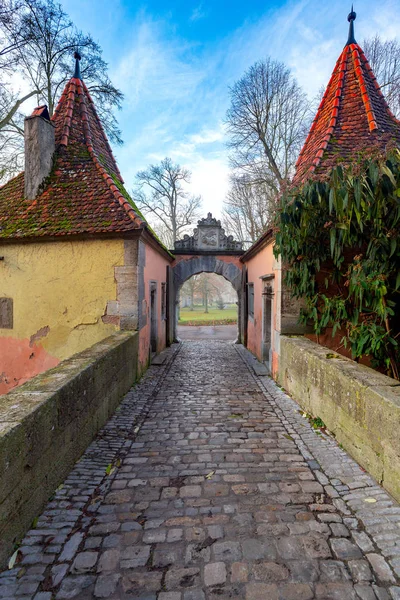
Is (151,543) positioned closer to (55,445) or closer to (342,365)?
(55,445)

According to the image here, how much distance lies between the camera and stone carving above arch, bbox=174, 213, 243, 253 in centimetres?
1250

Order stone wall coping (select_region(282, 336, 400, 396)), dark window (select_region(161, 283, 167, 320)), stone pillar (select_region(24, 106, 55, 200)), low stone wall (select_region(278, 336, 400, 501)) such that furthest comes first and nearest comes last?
1. dark window (select_region(161, 283, 167, 320))
2. stone pillar (select_region(24, 106, 55, 200))
3. stone wall coping (select_region(282, 336, 400, 396))
4. low stone wall (select_region(278, 336, 400, 501))

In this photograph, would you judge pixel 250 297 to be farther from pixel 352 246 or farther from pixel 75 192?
pixel 75 192

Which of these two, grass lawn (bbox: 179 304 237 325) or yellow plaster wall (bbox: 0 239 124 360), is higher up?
yellow plaster wall (bbox: 0 239 124 360)

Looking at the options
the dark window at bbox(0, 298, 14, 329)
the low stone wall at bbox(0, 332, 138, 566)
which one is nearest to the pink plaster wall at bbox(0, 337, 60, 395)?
the dark window at bbox(0, 298, 14, 329)

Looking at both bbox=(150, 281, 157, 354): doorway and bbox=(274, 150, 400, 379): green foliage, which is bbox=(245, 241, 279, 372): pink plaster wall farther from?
bbox=(150, 281, 157, 354): doorway

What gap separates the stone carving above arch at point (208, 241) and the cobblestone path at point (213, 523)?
29.7 ft

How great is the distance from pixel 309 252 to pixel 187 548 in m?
4.49

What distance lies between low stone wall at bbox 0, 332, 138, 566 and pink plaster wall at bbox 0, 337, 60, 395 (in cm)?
317

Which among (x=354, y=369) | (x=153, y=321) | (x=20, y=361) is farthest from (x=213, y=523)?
(x=153, y=321)

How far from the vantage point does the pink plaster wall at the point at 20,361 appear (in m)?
6.93

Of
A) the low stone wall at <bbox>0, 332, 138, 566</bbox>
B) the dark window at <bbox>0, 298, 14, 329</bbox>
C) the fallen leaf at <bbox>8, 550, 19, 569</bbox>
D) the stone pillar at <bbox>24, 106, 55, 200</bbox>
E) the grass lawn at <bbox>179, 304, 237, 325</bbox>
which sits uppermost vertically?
the stone pillar at <bbox>24, 106, 55, 200</bbox>

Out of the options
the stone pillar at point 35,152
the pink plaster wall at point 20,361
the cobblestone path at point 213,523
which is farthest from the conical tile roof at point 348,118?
the pink plaster wall at point 20,361

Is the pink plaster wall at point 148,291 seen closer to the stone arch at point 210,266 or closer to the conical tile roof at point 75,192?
the conical tile roof at point 75,192
